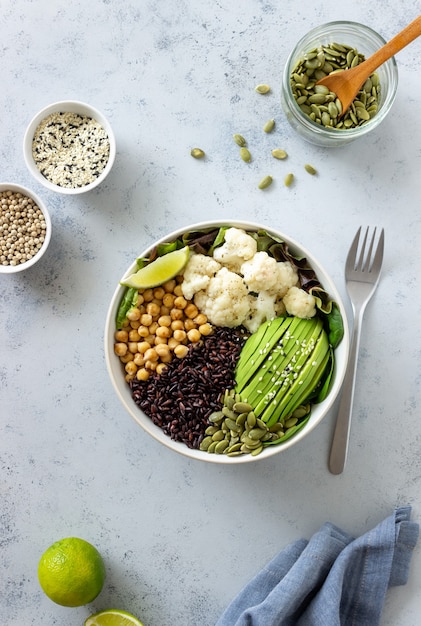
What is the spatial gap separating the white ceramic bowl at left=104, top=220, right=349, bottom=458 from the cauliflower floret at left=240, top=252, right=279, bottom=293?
0.09 metres

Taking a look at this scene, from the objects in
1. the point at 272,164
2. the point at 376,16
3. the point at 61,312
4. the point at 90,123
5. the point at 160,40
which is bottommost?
the point at 61,312

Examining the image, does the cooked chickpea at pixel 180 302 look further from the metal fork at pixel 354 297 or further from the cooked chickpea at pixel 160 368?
the metal fork at pixel 354 297

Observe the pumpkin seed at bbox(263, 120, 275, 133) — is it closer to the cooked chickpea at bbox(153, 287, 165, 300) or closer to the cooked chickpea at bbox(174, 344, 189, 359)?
the cooked chickpea at bbox(153, 287, 165, 300)

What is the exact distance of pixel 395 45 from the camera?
1.79 meters

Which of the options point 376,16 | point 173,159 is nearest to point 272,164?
point 173,159

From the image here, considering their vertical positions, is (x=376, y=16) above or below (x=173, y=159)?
above


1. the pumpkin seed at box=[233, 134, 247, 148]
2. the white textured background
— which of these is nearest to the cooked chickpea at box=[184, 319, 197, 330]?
the white textured background

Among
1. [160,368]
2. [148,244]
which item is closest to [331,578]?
[160,368]

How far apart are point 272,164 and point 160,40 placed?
0.58 m

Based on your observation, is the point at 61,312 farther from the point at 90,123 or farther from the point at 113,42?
the point at 113,42

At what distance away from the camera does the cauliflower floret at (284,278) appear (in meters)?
1.90

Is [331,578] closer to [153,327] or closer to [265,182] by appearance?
[153,327]

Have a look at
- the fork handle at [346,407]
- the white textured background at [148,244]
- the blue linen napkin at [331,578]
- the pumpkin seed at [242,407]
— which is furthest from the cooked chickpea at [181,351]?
the blue linen napkin at [331,578]

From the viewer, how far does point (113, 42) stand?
2.14m
